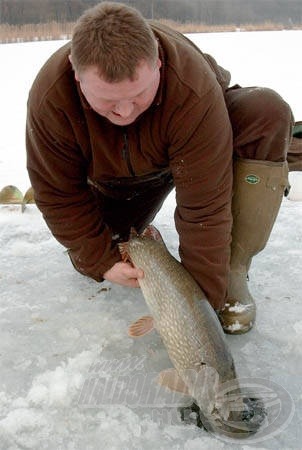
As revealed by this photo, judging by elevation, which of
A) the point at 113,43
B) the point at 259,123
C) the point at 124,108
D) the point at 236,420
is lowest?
the point at 236,420

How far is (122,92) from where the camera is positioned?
4.51 ft

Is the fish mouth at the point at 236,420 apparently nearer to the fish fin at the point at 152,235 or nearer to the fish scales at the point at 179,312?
the fish scales at the point at 179,312

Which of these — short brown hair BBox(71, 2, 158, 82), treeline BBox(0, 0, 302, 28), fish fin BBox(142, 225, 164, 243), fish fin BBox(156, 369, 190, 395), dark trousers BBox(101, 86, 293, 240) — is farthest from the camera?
treeline BBox(0, 0, 302, 28)

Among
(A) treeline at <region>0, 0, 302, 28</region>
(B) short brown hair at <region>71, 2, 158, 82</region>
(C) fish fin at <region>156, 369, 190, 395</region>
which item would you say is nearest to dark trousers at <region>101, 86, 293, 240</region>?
(B) short brown hair at <region>71, 2, 158, 82</region>

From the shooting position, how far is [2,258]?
2.35m

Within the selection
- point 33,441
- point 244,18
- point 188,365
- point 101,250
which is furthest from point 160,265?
point 244,18

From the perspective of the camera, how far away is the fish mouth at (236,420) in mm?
1409

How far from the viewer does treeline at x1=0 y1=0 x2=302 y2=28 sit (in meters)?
15.5

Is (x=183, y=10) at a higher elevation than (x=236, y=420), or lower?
lower

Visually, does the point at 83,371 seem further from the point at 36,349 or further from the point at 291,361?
the point at 291,361

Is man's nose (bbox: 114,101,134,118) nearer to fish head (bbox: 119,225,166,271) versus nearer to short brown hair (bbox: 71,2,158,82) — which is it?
short brown hair (bbox: 71,2,158,82)

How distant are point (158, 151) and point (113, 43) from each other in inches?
17.4

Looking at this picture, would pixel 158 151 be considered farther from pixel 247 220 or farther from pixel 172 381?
pixel 172 381

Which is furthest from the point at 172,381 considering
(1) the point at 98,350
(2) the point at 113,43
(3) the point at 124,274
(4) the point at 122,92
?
(2) the point at 113,43
